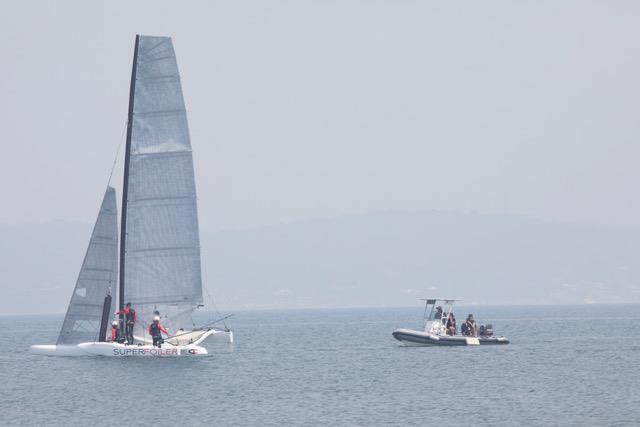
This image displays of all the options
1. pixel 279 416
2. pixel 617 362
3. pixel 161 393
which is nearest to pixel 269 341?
pixel 617 362

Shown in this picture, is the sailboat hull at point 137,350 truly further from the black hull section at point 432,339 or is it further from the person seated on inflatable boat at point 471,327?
the person seated on inflatable boat at point 471,327

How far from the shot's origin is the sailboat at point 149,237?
213 feet

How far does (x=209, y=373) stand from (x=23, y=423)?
1962 cm

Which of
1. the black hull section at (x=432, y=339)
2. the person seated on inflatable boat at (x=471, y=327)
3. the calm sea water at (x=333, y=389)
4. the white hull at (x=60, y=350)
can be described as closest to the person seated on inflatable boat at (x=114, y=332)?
the calm sea water at (x=333, y=389)

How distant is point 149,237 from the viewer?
216 feet

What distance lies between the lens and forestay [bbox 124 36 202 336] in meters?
65.0

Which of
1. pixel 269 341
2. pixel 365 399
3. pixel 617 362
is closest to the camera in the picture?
pixel 365 399

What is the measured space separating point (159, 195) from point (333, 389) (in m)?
14.3

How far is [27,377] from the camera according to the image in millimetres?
65188

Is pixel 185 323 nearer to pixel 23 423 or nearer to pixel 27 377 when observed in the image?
pixel 27 377

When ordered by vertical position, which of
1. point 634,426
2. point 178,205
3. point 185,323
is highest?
point 178,205

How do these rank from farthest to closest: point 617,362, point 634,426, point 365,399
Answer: point 617,362, point 365,399, point 634,426

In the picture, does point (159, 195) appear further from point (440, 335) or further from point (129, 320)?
point (440, 335)

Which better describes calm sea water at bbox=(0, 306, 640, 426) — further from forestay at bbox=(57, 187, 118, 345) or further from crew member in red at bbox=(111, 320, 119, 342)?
forestay at bbox=(57, 187, 118, 345)
